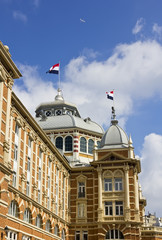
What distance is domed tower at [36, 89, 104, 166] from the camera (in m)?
68.9

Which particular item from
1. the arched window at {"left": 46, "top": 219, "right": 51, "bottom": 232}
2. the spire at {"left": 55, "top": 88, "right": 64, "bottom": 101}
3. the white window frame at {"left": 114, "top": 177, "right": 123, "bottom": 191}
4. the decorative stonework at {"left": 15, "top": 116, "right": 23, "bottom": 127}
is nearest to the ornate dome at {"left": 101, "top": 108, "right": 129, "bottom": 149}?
the white window frame at {"left": 114, "top": 177, "right": 123, "bottom": 191}

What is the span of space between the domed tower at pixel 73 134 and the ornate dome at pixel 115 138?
574 cm

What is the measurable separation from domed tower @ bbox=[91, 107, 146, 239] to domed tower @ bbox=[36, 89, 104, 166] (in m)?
6.33

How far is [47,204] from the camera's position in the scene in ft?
164

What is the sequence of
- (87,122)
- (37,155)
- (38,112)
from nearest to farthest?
(37,155) → (87,122) → (38,112)

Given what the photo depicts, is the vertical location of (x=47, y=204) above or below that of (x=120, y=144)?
below

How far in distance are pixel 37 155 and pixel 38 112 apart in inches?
1287

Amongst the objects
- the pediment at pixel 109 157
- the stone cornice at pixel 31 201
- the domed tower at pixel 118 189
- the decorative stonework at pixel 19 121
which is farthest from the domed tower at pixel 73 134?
the decorative stonework at pixel 19 121

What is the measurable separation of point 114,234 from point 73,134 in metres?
20.4

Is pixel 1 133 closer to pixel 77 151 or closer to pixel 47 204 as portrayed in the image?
pixel 47 204

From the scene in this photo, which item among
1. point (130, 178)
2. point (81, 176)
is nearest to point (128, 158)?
point (130, 178)

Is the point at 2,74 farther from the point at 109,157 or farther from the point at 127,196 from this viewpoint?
the point at 127,196

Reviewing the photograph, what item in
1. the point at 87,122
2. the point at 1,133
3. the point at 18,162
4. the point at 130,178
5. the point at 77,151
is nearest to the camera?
the point at 1,133

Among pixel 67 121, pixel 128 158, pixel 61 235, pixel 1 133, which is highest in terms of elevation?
pixel 67 121
